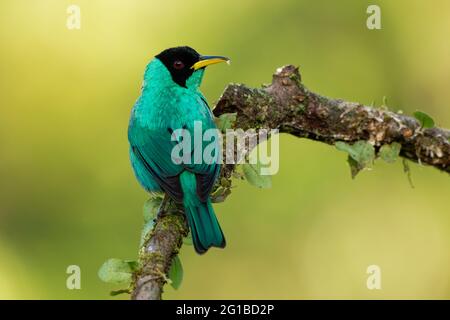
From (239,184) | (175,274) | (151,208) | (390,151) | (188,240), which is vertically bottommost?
(175,274)

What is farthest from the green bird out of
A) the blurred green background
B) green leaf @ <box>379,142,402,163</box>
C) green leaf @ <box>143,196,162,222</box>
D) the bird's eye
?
the blurred green background

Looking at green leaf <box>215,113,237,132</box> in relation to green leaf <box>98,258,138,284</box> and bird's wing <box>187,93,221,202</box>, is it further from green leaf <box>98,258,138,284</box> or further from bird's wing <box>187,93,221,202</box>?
green leaf <box>98,258,138,284</box>

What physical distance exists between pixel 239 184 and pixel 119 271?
369 cm

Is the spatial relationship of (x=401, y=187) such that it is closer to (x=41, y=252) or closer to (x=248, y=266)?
(x=248, y=266)

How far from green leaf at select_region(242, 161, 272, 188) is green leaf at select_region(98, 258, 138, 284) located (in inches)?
42.9

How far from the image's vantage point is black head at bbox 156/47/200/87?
17.7 ft

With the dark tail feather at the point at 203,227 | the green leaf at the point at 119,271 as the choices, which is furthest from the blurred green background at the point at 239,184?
the green leaf at the point at 119,271

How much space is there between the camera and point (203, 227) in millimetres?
4391

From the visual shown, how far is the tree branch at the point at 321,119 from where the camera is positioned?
5.02 m

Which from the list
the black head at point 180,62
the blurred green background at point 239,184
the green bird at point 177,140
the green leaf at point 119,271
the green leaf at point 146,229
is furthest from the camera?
the blurred green background at point 239,184

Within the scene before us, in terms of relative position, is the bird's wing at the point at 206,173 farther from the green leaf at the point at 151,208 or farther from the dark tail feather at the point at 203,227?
the green leaf at the point at 151,208

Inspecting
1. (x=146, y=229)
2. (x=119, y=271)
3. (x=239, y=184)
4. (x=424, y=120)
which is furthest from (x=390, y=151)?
(x=239, y=184)

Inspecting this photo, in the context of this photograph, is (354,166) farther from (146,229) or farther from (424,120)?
(146,229)

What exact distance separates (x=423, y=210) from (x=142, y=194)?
2.81 m
